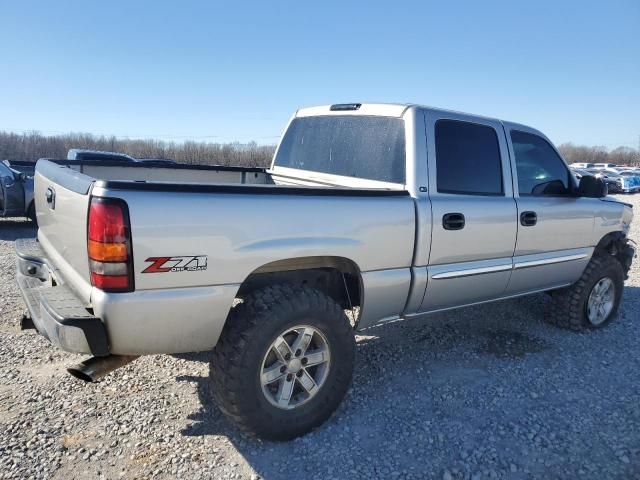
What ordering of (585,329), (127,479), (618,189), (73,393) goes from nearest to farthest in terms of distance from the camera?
(127,479)
(73,393)
(585,329)
(618,189)

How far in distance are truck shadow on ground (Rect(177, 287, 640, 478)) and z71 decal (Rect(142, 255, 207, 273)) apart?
0.64m

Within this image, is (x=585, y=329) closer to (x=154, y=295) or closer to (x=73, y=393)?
(x=154, y=295)

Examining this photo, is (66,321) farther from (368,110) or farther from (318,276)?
(368,110)

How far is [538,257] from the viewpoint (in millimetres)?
4043

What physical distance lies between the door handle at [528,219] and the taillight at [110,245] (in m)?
3.02

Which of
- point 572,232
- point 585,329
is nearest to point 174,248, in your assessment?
point 572,232

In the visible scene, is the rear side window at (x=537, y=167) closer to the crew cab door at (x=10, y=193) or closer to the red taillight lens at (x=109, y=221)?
the red taillight lens at (x=109, y=221)

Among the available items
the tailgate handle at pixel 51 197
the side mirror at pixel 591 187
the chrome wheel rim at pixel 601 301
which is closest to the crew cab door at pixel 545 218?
Result: the side mirror at pixel 591 187

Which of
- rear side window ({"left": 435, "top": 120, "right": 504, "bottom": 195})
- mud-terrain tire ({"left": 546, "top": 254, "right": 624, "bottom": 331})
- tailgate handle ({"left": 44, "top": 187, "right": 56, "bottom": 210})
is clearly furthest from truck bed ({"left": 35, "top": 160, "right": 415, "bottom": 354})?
mud-terrain tire ({"left": 546, "top": 254, "right": 624, "bottom": 331})

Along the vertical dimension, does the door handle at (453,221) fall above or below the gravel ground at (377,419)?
above

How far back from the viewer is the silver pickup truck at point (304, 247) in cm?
225

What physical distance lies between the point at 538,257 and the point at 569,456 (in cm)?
174

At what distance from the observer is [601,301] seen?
495cm

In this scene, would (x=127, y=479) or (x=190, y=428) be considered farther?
(x=190, y=428)
